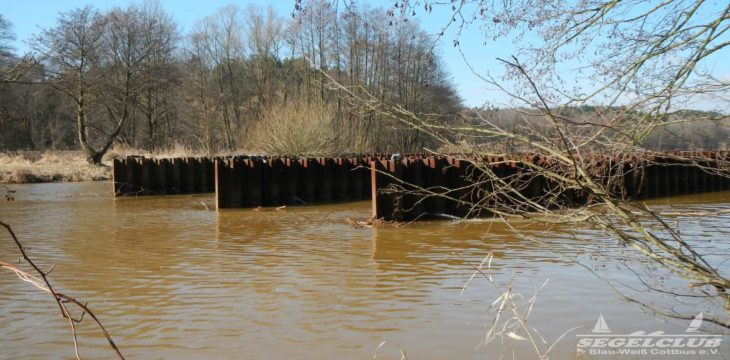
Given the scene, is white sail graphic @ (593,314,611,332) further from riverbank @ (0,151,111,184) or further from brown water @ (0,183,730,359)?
riverbank @ (0,151,111,184)

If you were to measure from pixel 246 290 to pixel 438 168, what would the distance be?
715cm

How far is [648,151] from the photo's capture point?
13.0 ft

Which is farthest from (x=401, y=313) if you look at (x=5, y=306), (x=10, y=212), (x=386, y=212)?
(x=10, y=212)

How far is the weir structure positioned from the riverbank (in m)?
8.28

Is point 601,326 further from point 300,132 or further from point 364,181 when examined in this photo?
point 300,132

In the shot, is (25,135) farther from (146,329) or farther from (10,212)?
(146,329)

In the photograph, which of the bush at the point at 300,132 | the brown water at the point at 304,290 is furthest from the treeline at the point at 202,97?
the brown water at the point at 304,290

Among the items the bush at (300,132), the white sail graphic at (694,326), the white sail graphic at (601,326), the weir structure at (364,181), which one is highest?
the bush at (300,132)

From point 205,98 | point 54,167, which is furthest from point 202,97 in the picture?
point 54,167

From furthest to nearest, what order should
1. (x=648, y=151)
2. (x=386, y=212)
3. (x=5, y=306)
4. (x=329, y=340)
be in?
(x=386, y=212) < (x=5, y=306) < (x=329, y=340) < (x=648, y=151)

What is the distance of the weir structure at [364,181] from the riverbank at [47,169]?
8.28 meters

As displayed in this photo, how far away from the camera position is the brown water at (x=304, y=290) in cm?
466

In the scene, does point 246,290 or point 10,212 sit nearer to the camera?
point 246,290

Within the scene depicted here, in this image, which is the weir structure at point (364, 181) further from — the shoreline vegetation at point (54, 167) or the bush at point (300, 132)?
the shoreline vegetation at point (54, 167)
